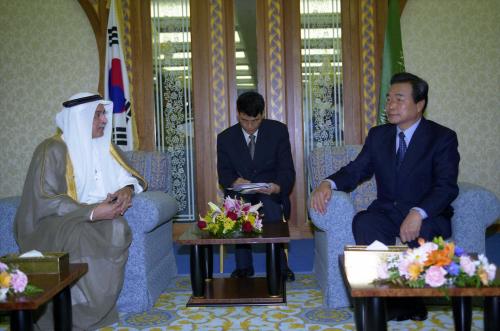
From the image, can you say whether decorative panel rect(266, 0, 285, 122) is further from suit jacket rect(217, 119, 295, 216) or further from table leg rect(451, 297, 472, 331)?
table leg rect(451, 297, 472, 331)

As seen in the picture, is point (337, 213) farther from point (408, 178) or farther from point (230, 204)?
point (230, 204)

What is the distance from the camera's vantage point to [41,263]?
2.57 m

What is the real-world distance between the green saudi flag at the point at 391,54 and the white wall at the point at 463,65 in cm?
51

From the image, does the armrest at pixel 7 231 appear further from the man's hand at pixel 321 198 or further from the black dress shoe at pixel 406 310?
the black dress shoe at pixel 406 310

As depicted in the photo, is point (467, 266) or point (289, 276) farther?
point (289, 276)

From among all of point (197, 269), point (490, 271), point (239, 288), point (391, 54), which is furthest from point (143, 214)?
point (391, 54)

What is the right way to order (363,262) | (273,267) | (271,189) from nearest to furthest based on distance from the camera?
1. (363,262)
2. (273,267)
3. (271,189)

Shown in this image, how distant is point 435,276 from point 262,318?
1526 millimetres

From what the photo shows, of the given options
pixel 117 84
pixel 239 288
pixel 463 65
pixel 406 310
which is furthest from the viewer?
pixel 463 65

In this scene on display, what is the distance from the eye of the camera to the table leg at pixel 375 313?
7.29 ft

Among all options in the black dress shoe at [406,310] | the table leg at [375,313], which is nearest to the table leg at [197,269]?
the black dress shoe at [406,310]

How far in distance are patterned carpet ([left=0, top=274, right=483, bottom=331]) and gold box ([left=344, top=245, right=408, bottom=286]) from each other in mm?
880

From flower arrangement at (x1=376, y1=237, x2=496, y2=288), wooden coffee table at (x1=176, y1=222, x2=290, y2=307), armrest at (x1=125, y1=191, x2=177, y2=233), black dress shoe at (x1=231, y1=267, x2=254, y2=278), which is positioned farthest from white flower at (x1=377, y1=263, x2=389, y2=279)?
black dress shoe at (x1=231, y1=267, x2=254, y2=278)

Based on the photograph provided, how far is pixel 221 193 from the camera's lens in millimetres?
6172
